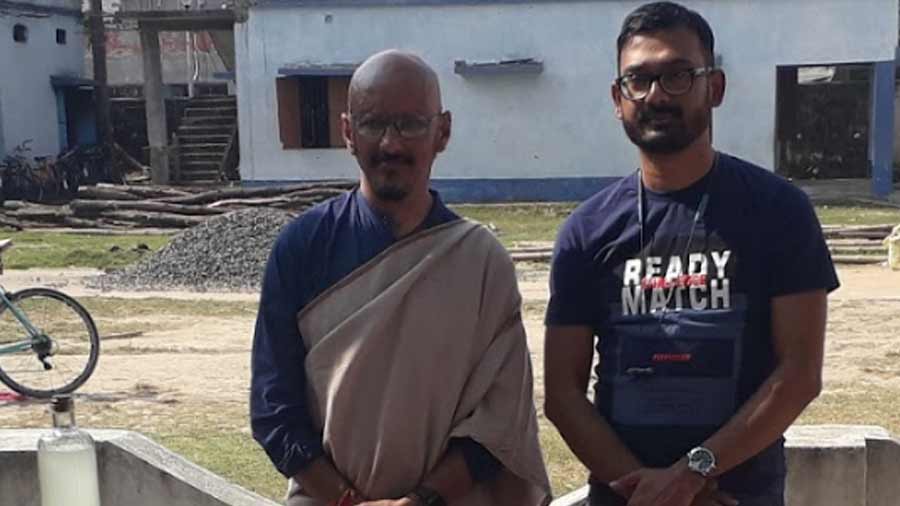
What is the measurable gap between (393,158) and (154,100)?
2115 cm

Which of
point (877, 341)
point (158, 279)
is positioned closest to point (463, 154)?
point (158, 279)

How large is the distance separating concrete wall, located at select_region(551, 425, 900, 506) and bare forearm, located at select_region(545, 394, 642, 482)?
4.66 ft

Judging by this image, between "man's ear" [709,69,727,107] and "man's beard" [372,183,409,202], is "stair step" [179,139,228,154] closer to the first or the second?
"man's beard" [372,183,409,202]

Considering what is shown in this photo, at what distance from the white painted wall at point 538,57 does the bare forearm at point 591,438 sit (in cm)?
1846

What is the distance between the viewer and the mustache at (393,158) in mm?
2457

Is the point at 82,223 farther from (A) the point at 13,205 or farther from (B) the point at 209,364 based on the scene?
(B) the point at 209,364

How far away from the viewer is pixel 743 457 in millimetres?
2398

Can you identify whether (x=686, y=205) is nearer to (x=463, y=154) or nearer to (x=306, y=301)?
(x=306, y=301)

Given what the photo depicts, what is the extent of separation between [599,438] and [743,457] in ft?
1.02

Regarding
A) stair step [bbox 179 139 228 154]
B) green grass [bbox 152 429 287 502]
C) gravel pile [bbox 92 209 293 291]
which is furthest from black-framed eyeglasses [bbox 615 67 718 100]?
stair step [bbox 179 139 228 154]

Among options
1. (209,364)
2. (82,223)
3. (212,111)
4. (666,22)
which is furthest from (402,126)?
(212,111)

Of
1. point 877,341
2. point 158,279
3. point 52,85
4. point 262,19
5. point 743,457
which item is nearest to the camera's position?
point 743,457

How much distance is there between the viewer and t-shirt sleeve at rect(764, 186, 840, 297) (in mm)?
2363

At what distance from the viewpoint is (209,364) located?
895 centimetres
